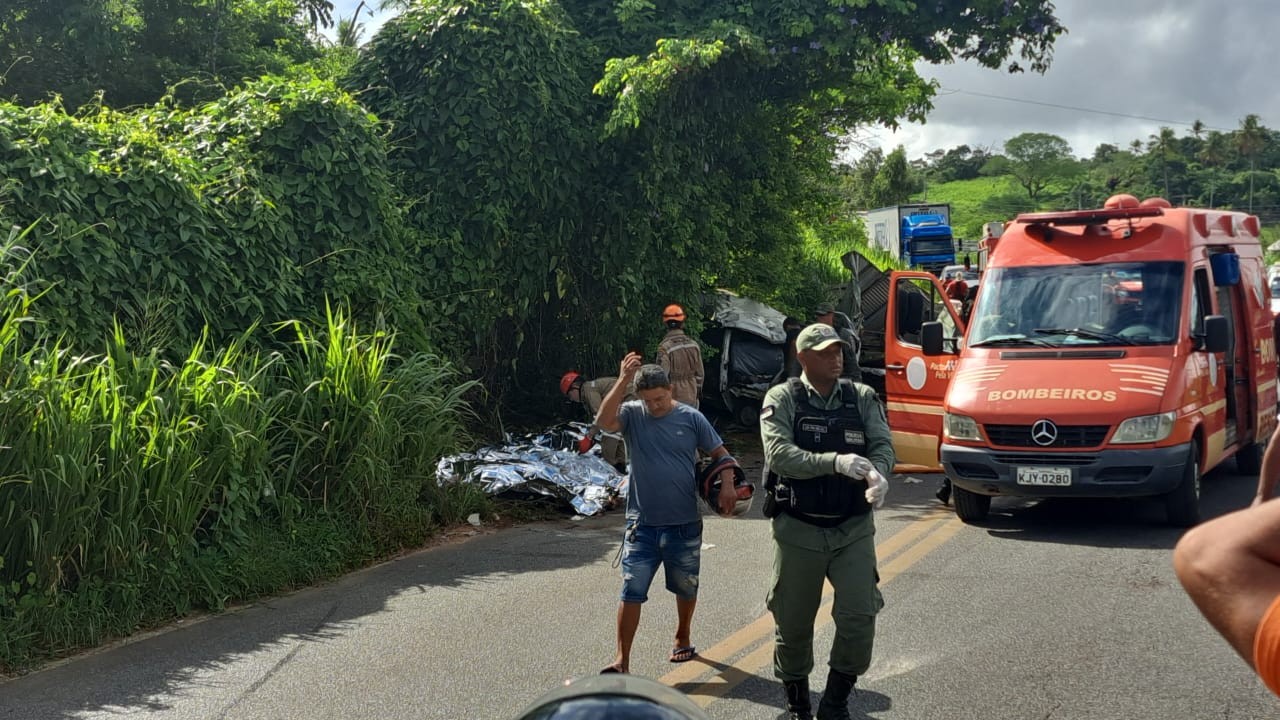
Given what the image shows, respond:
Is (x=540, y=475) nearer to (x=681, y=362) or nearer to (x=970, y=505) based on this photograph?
(x=681, y=362)

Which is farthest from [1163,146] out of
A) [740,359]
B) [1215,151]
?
[740,359]

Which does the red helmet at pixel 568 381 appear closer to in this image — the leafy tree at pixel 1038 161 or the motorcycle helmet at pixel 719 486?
the motorcycle helmet at pixel 719 486

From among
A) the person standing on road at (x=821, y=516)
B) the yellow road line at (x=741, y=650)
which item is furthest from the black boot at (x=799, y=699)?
the yellow road line at (x=741, y=650)

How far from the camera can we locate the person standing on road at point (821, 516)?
16.7 ft

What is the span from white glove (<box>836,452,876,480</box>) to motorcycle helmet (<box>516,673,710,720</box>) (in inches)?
107

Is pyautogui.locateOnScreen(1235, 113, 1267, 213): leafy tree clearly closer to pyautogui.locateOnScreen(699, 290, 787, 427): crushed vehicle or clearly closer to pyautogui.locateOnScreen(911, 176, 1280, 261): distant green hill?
pyautogui.locateOnScreen(911, 176, 1280, 261): distant green hill

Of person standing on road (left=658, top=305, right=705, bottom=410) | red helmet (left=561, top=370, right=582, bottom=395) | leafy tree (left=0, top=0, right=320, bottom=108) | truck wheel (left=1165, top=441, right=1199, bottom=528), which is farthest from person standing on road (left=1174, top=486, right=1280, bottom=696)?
leafy tree (left=0, top=0, right=320, bottom=108)

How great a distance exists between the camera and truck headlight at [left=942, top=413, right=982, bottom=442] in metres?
9.14

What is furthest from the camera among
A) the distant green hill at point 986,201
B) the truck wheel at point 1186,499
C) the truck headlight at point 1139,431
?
the distant green hill at point 986,201

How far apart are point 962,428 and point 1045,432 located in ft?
2.07

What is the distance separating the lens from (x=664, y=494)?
236 inches

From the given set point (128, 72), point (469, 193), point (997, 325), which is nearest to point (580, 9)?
point (469, 193)

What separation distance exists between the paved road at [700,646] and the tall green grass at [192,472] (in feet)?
0.99

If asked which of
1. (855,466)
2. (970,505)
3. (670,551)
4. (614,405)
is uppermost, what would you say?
(614,405)
